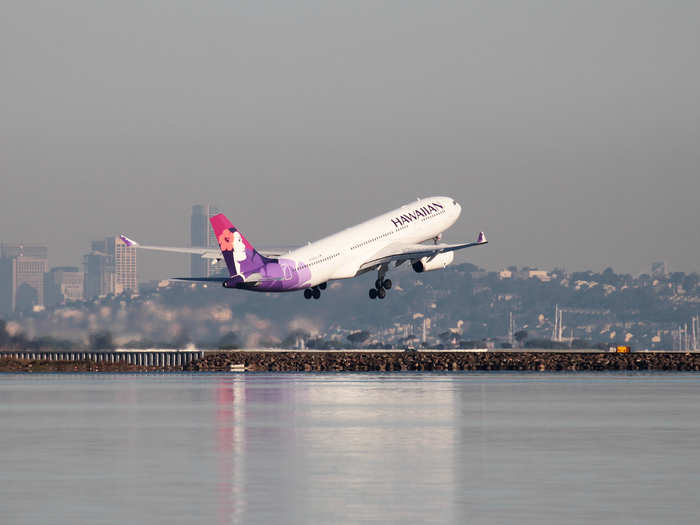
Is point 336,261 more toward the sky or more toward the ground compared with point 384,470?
more toward the sky

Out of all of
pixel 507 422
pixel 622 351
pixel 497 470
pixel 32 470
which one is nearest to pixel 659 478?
pixel 497 470

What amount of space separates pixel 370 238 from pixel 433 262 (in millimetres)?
8238

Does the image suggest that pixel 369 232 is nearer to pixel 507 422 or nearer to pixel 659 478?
pixel 507 422

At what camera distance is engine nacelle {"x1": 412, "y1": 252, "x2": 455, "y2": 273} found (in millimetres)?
137250

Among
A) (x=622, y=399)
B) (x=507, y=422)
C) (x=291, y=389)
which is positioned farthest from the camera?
(x=291, y=389)

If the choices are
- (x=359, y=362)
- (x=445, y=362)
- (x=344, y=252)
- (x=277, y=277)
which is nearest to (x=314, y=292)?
(x=344, y=252)

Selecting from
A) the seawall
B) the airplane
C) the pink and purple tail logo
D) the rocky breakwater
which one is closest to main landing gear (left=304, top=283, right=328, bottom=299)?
the airplane

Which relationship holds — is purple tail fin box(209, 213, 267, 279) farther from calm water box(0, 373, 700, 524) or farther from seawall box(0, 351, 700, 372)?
seawall box(0, 351, 700, 372)

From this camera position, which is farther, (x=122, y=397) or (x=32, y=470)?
(x=122, y=397)

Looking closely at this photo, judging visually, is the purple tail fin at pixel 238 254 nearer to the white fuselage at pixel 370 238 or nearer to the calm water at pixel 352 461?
the white fuselage at pixel 370 238

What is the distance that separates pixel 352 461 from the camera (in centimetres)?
4728

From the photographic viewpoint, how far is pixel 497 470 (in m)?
44.2

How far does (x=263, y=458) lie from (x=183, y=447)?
19.1ft

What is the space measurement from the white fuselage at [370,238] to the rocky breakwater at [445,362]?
3852 centimetres
